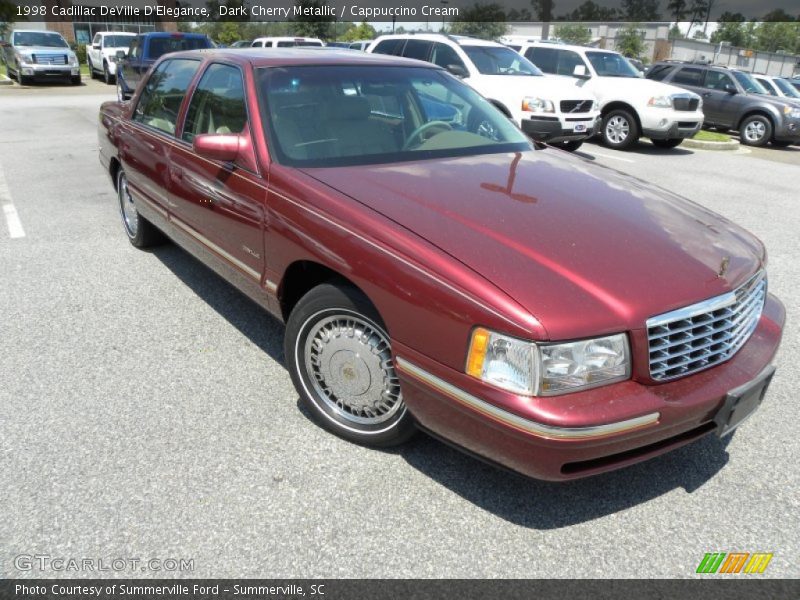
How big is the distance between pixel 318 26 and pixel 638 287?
44.8 m

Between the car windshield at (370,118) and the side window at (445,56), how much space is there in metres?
7.42

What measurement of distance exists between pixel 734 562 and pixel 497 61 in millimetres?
10206

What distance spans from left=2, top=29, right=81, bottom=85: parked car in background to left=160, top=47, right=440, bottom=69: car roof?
2005 cm

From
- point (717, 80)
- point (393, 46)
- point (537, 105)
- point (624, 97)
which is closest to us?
point (537, 105)

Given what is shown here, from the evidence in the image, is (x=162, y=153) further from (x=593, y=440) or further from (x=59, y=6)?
(x=59, y=6)

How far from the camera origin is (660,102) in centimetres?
1181

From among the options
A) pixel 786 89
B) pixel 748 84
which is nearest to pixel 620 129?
pixel 748 84

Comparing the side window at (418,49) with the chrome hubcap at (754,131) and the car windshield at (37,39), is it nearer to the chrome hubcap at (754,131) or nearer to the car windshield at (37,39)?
the chrome hubcap at (754,131)

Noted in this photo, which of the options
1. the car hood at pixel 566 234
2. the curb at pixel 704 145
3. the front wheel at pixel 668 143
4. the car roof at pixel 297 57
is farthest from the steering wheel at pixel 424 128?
the curb at pixel 704 145

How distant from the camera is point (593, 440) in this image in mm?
2109

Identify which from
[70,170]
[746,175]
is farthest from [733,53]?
[70,170]

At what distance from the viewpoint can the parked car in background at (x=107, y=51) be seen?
2175 cm

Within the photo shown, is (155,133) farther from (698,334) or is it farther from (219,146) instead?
(698,334)

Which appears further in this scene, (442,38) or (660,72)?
(660,72)
